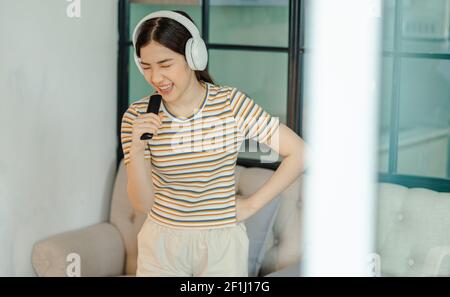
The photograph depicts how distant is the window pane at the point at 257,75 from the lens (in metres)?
1.26

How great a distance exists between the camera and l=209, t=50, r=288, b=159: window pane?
1.26 m

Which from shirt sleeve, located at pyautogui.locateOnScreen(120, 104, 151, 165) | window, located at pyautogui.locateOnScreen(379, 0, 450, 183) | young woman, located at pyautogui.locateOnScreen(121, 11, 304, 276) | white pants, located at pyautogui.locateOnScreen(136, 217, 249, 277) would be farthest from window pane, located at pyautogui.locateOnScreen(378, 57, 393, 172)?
shirt sleeve, located at pyautogui.locateOnScreen(120, 104, 151, 165)

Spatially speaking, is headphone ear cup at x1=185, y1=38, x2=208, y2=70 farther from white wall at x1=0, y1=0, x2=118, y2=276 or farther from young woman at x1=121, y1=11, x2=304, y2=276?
white wall at x1=0, y1=0, x2=118, y2=276

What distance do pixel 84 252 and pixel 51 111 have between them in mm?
225

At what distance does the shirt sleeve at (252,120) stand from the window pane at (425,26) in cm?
21

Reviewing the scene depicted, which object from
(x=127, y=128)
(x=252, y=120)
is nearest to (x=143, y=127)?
(x=127, y=128)

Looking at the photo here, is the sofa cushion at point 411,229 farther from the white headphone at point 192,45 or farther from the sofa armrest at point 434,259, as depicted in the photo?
the white headphone at point 192,45

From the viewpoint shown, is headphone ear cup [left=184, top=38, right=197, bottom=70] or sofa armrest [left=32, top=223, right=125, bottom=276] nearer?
headphone ear cup [left=184, top=38, right=197, bottom=70]

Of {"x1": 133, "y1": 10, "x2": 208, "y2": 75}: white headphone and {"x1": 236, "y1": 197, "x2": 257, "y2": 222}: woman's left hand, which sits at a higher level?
{"x1": 133, "y1": 10, "x2": 208, "y2": 75}: white headphone

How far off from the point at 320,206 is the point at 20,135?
0.45m

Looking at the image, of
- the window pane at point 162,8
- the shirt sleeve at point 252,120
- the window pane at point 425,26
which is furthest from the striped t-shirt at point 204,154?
the window pane at point 425,26

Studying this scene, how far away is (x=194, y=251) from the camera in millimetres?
1258

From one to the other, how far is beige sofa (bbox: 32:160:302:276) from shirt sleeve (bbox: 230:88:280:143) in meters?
0.05
